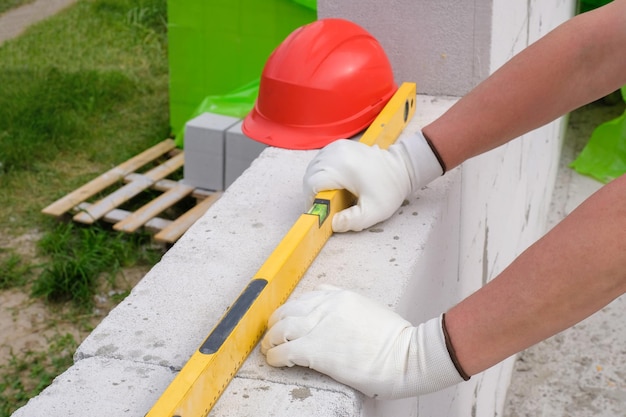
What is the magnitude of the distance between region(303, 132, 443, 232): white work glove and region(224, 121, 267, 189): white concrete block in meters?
2.28

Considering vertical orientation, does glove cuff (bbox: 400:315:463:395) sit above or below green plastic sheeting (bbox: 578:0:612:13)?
below

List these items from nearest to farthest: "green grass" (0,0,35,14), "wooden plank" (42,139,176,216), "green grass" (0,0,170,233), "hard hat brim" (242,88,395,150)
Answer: "hard hat brim" (242,88,395,150)
"wooden plank" (42,139,176,216)
"green grass" (0,0,170,233)
"green grass" (0,0,35,14)

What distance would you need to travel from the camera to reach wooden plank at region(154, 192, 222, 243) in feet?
13.6

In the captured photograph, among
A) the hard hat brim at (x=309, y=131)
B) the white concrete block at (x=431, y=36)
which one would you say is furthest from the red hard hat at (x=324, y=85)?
the white concrete block at (x=431, y=36)

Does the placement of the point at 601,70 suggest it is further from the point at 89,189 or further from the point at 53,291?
the point at 89,189

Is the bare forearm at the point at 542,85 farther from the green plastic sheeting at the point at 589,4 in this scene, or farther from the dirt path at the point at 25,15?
the dirt path at the point at 25,15

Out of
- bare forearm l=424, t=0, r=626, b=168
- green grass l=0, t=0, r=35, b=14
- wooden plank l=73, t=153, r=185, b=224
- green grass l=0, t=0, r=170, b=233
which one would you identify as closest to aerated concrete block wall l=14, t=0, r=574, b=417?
bare forearm l=424, t=0, r=626, b=168

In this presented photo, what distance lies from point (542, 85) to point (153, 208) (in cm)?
296

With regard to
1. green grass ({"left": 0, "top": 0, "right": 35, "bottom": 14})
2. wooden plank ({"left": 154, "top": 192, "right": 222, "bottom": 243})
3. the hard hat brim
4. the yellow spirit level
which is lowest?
wooden plank ({"left": 154, "top": 192, "right": 222, "bottom": 243})

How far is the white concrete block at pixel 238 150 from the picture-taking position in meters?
4.23

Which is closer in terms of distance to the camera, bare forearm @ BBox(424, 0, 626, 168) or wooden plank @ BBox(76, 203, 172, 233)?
bare forearm @ BBox(424, 0, 626, 168)

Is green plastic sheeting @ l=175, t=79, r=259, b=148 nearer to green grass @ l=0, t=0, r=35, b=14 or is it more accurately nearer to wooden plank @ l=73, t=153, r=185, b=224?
wooden plank @ l=73, t=153, r=185, b=224

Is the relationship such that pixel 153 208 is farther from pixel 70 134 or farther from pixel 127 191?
pixel 70 134

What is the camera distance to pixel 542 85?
Answer: 180cm
